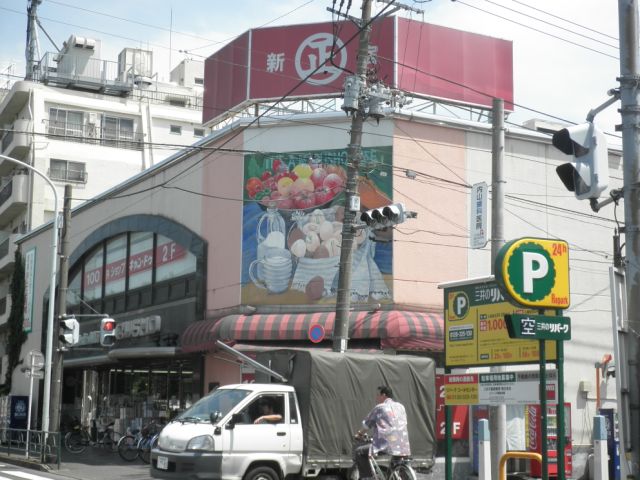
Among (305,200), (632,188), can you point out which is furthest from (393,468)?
(305,200)

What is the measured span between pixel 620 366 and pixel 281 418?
798cm

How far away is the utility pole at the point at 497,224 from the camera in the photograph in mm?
16016

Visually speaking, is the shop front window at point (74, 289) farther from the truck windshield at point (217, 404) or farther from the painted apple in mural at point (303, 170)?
the truck windshield at point (217, 404)

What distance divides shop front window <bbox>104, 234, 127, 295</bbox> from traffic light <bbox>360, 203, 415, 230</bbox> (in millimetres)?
17352

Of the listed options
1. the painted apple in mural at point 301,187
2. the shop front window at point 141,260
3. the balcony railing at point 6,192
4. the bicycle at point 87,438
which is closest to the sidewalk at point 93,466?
the bicycle at point 87,438

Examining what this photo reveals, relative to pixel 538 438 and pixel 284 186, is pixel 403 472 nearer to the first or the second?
pixel 538 438

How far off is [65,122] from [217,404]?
134 feet

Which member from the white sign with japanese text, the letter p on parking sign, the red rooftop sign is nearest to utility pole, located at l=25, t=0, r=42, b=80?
the red rooftop sign

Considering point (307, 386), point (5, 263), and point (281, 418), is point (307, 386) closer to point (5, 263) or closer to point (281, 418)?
point (281, 418)

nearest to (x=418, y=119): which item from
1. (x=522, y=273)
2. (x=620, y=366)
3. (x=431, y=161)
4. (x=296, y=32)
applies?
(x=431, y=161)

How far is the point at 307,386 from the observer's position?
15477 mm

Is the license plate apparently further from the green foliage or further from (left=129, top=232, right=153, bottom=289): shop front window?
the green foliage

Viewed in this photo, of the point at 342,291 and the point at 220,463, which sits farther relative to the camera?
the point at 342,291

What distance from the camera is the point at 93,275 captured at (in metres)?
36.1
